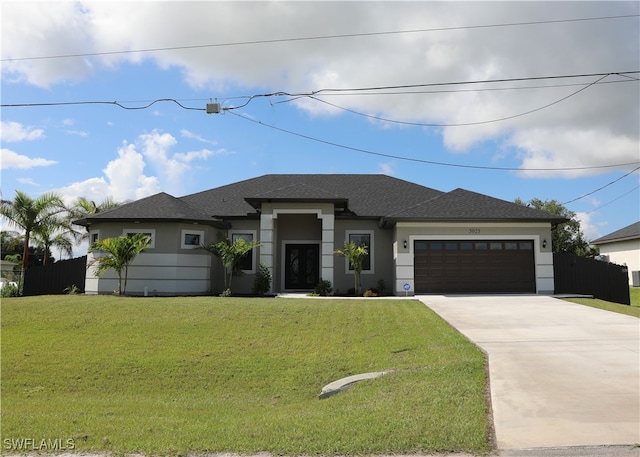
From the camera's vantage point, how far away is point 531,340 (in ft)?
31.1

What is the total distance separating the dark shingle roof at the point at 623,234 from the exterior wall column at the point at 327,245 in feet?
85.9

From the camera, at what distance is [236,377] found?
28.2 ft

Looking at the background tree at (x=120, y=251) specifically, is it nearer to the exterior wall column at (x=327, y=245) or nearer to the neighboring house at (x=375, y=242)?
the neighboring house at (x=375, y=242)

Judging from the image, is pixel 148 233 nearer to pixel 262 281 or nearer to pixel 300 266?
pixel 262 281

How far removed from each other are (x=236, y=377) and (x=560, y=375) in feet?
18.3

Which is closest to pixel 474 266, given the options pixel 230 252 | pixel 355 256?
pixel 355 256

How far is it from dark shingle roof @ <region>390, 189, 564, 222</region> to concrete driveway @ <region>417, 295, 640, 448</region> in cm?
638

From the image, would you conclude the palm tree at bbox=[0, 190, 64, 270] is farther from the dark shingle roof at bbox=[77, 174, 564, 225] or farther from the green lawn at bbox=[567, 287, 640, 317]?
the green lawn at bbox=[567, 287, 640, 317]

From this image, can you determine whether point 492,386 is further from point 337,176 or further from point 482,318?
point 337,176

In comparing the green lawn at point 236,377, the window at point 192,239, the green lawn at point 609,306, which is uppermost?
the window at point 192,239

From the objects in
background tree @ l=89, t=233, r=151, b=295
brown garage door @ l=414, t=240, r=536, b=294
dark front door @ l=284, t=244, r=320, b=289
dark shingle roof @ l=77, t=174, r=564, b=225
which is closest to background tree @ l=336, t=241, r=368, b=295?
dark shingle roof @ l=77, t=174, r=564, b=225

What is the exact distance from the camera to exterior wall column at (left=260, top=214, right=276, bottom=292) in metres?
19.8

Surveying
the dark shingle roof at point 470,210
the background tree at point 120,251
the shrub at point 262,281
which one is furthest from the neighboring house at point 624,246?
the background tree at point 120,251

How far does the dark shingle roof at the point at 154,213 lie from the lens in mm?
18812
